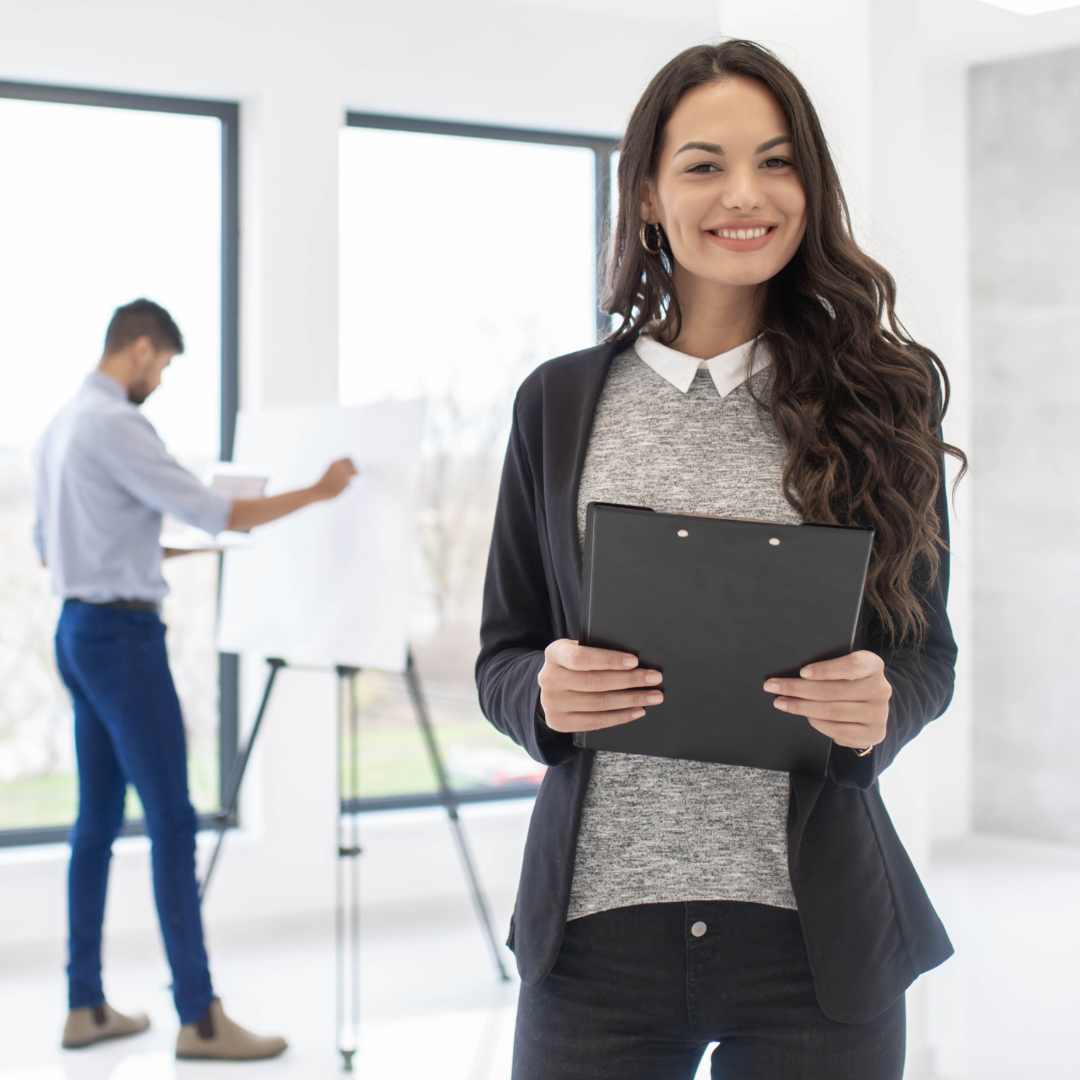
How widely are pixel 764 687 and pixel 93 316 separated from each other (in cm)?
326

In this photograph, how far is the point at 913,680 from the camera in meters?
1.02

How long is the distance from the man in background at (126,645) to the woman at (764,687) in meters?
1.77

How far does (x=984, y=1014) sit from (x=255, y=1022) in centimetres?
190

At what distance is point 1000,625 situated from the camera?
14.6 ft

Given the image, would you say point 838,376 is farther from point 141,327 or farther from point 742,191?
point 141,327

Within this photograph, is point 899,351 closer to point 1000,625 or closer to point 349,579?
point 349,579

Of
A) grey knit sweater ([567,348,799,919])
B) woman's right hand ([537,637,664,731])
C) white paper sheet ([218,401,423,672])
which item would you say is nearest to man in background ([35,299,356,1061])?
white paper sheet ([218,401,423,672])

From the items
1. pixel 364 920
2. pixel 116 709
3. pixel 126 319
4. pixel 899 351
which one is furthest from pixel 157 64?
pixel 899 351

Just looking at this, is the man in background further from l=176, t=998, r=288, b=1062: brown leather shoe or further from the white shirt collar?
the white shirt collar

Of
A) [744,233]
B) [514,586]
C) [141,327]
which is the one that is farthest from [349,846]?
[744,233]

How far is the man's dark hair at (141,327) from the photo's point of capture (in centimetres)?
289

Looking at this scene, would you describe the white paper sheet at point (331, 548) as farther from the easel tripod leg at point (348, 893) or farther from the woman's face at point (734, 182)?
the woman's face at point (734, 182)

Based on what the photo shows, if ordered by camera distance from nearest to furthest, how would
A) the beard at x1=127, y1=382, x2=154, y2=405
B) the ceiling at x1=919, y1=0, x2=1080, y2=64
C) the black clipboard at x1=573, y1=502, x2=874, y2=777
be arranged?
the black clipboard at x1=573, y1=502, x2=874, y2=777
the beard at x1=127, y1=382, x2=154, y2=405
the ceiling at x1=919, y1=0, x2=1080, y2=64

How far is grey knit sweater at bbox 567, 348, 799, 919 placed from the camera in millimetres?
1026
